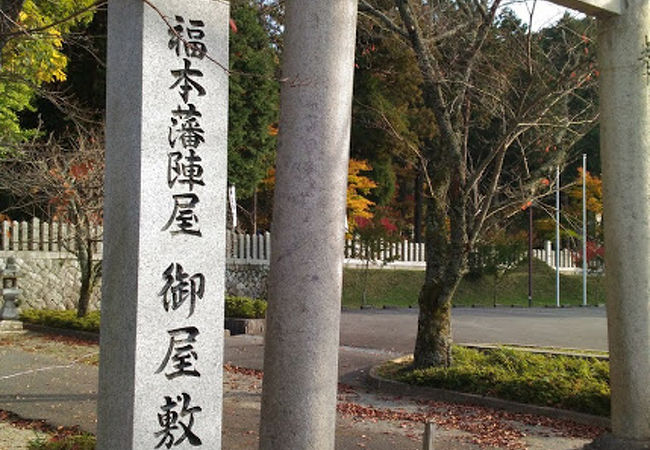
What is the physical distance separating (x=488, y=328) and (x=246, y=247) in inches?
320

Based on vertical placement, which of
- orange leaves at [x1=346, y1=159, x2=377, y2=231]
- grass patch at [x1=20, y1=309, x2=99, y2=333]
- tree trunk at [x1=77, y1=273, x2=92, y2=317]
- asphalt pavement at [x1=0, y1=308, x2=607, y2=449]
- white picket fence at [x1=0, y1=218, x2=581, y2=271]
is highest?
orange leaves at [x1=346, y1=159, x2=377, y2=231]

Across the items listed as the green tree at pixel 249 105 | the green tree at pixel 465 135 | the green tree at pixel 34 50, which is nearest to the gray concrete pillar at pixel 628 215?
the green tree at pixel 465 135

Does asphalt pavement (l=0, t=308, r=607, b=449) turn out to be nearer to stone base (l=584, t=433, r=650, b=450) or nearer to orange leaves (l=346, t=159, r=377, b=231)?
stone base (l=584, t=433, r=650, b=450)

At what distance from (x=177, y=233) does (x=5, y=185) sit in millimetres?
9901

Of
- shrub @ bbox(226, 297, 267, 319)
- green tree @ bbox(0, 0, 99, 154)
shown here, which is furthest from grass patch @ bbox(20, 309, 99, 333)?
green tree @ bbox(0, 0, 99, 154)

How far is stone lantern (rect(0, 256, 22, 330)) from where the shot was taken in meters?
15.0

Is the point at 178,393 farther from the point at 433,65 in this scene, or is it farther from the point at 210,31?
the point at 433,65

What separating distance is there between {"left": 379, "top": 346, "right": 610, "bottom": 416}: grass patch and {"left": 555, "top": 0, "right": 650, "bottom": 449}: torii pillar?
6.94 feet

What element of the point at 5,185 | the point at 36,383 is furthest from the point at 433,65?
the point at 5,185

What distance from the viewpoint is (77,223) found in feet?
47.7

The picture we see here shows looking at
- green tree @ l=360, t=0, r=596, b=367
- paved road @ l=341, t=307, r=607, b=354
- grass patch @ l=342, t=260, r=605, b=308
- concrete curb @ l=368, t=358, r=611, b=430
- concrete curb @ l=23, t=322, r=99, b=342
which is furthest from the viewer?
grass patch @ l=342, t=260, r=605, b=308

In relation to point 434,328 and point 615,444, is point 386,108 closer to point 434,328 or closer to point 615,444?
point 434,328

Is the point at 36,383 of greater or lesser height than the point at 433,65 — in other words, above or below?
below

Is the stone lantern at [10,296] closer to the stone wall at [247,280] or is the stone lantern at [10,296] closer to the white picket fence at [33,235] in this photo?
the white picket fence at [33,235]
